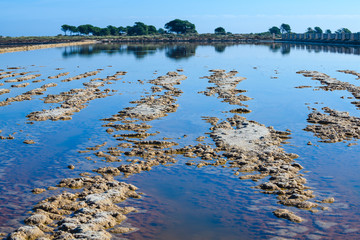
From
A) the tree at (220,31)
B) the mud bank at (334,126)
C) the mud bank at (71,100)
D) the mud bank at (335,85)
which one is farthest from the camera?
the tree at (220,31)

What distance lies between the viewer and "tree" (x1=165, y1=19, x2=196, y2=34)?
163m

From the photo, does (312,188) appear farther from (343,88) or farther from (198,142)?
(343,88)

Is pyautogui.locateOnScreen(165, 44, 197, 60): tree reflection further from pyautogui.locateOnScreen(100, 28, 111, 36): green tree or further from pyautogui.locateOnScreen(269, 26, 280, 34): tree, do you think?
pyautogui.locateOnScreen(269, 26, 280, 34): tree

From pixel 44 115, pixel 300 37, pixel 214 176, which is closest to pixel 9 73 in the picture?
pixel 44 115

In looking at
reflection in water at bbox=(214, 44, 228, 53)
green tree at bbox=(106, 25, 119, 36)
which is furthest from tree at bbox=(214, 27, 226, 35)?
reflection in water at bbox=(214, 44, 228, 53)

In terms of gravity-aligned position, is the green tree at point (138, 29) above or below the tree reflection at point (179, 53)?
above

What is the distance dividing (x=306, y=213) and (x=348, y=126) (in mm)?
8367

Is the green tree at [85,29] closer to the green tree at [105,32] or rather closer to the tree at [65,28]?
the green tree at [105,32]

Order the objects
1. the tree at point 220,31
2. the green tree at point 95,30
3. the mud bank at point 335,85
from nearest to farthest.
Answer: the mud bank at point 335,85 < the green tree at point 95,30 < the tree at point 220,31

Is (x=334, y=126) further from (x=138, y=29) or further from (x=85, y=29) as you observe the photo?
(x=85, y=29)

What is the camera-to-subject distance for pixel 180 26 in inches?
6442

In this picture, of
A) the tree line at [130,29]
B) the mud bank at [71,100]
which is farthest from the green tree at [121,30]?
the mud bank at [71,100]

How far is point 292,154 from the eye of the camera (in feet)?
42.7

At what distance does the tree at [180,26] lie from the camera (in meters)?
163
